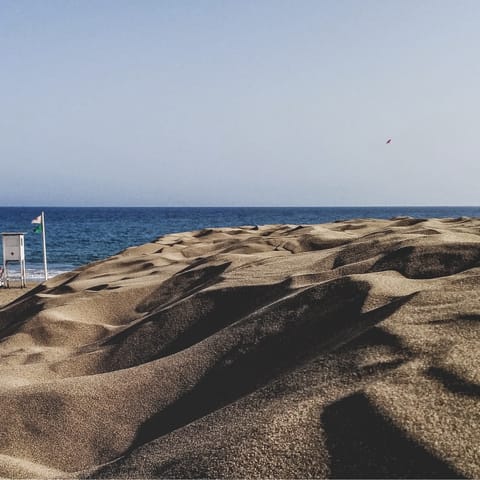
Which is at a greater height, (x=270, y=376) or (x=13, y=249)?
Result: (x=270, y=376)

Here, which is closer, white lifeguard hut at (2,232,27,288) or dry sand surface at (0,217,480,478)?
dry sand surface at (0,217,480,478)

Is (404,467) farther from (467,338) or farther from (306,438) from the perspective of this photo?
(467,338)

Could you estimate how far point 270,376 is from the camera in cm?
208

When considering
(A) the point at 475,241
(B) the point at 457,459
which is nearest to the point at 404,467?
(B) the point at 457,459

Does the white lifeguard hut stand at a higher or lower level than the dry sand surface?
lower

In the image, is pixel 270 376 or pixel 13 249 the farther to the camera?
pixel 13 249

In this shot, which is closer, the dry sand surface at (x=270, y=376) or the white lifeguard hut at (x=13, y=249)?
the dry sand surface at (x=270, y=376)

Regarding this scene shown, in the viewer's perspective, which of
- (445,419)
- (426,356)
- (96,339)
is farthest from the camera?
(96,339)

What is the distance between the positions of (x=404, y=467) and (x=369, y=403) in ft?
0.68

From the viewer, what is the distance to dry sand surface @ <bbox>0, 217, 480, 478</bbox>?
54.9 inches

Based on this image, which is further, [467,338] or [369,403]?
[467,338]

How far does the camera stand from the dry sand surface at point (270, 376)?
1.40m

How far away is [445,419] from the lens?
1365 mm

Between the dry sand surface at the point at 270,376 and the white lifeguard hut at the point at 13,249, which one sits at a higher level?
the dry sand surface at the point at 270,376
